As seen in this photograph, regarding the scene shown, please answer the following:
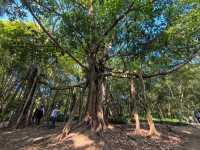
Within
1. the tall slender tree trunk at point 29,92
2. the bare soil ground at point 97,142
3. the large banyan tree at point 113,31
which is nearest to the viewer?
the bare soil ground at point 97,142

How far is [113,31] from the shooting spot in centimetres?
1892

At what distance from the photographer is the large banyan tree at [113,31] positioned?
17.9 metres

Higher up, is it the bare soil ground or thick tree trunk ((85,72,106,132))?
thick tree trunk ((85,72,106,132))

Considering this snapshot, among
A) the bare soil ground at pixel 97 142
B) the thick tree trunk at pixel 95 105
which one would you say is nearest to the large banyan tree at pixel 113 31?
the thick tree trunk at pixel 95 105

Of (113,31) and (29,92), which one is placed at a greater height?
(113,31)

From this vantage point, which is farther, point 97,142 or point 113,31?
point 113,31

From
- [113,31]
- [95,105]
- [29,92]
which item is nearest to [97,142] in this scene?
[95,105]

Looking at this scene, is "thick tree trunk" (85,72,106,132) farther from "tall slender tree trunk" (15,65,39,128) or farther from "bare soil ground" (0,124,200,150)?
"tall slender tree trunk" (15,65,39,128)

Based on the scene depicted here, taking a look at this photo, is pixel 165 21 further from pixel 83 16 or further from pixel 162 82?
pixel 162 82

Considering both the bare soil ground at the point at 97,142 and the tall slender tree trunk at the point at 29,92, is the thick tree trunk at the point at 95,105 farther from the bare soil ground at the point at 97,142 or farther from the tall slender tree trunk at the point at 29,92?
the tall slender tree trunk at the point at 29,92

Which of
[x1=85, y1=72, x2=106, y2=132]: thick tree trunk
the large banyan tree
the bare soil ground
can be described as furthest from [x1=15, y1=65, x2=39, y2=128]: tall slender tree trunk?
[x1=85, y1=72, x2=106, y2=132]: thick tree trunk

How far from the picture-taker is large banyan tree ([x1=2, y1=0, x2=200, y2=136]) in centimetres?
1786

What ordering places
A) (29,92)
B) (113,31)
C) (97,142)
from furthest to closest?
(29,92)
(113,31)
(97,142)

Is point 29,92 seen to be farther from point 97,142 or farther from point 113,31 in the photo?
point 97,142
